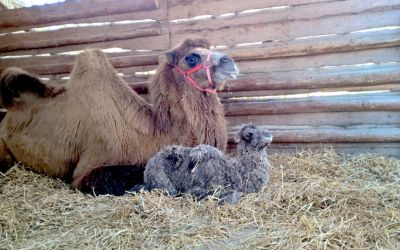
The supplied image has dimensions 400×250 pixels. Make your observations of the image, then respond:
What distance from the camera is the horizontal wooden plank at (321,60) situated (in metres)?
4.68

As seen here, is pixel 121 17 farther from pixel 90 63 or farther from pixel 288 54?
pixel 288 54

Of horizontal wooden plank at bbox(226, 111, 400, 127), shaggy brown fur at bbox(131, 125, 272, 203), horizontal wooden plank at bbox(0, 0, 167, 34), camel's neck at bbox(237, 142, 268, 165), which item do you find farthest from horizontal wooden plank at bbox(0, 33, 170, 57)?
camel's neck at bbox(237, 142, 268, 165)

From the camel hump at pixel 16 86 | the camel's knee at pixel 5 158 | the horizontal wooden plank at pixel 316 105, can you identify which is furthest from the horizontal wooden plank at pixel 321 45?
the camel's knee at pixel 5 158

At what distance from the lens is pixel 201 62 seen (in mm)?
4113

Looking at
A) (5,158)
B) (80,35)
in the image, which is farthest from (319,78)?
(5,158)

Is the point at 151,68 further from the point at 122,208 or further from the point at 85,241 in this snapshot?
the point at 85,241

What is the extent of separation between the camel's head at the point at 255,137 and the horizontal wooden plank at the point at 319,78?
5.67 ft

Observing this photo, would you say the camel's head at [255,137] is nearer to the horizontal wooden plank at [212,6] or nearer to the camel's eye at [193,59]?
the camel's eye at [193,59]

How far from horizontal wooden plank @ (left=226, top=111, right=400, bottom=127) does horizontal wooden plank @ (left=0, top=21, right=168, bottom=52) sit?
2.27 m

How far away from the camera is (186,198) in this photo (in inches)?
128

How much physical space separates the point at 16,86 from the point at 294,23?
15.2 ft

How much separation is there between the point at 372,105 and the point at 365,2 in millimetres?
1660

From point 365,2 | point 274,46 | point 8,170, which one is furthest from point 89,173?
point 365,2

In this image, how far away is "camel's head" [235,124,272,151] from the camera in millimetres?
3395
